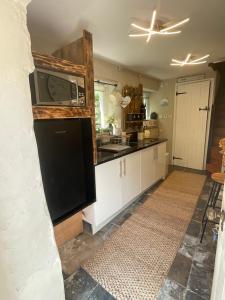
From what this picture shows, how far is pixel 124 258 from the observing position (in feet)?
5.32

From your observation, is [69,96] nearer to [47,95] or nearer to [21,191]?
[47,95]

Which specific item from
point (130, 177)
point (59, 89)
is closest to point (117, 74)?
point (130, 177)

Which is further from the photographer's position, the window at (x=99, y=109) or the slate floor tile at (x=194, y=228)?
the window at (x=99, y=109)

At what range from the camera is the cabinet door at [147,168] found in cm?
268

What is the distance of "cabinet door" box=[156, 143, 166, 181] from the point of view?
10.3 feet

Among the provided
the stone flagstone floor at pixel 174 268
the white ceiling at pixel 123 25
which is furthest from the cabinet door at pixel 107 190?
the white ceiling at pixel 123 25

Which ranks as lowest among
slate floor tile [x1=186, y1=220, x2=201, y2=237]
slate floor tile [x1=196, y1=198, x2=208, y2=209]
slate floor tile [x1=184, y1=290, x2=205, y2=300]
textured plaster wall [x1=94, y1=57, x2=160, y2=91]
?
slate floor tile [x1=184, y1=290, x2=205, y2=300]

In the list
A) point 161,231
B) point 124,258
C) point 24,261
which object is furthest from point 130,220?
point 24,261

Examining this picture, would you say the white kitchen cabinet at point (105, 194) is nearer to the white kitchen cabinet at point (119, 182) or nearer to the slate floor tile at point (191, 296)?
the white kitchen cabinet at point (119, 182)

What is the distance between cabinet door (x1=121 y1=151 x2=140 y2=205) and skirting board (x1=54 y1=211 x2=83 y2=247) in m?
0.69

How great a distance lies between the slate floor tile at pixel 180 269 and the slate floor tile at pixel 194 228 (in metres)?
0.40

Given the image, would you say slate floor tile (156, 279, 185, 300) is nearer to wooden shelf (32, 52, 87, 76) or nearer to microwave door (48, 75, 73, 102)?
microwave door (48, 75, 73, 102)

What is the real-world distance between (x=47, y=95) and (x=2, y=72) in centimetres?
66

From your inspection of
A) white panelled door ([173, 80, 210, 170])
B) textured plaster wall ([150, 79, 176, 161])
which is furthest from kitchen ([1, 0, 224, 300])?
textured plaster wall ([150, 79, 176, 161])
